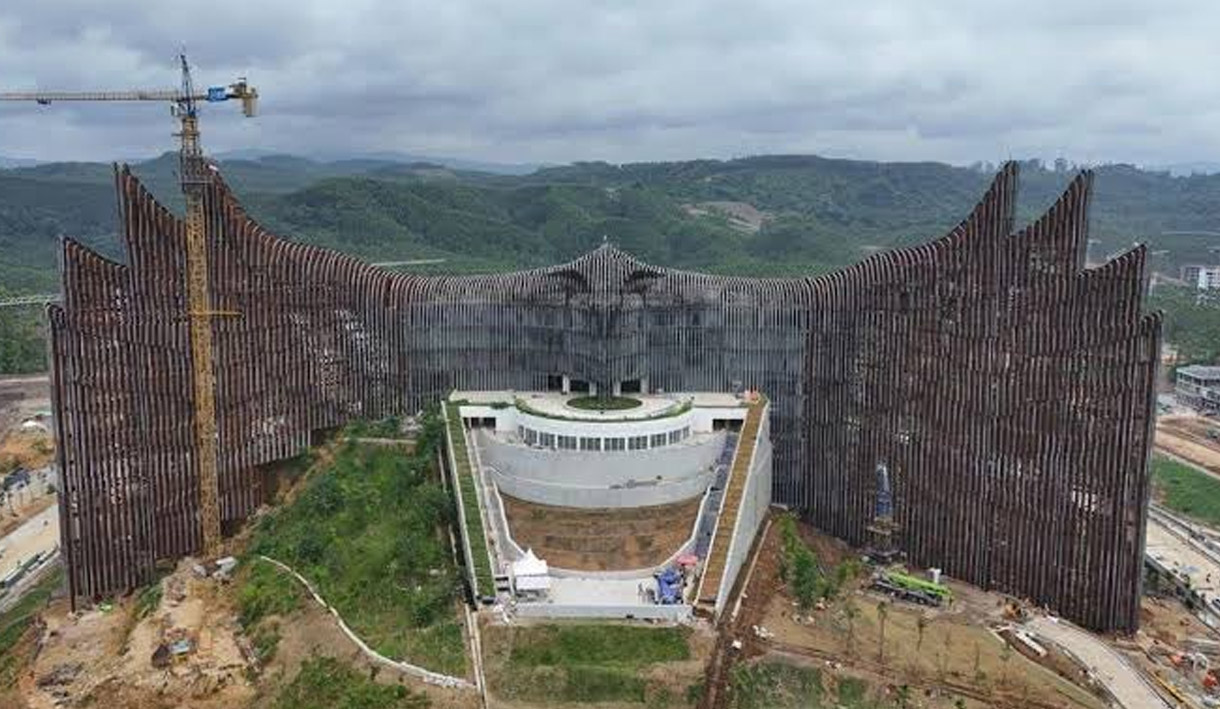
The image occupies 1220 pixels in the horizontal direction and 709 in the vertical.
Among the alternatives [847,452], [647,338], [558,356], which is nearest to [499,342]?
[558,356]

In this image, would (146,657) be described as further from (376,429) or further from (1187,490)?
(1187,490)

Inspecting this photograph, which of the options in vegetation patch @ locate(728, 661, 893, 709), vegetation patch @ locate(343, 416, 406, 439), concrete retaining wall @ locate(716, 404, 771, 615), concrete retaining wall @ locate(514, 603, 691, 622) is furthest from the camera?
vegetation patch @ locate(343, 416, 406, 439)

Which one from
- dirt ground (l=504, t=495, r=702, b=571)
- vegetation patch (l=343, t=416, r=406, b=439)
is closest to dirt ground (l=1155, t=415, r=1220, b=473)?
dirt ground (l=504, t=495, r=702, b=571)

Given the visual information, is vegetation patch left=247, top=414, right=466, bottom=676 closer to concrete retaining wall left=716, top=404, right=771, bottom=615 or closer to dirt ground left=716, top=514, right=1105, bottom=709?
concrete retaining wall left=716, top=404, right=771, bottom=615

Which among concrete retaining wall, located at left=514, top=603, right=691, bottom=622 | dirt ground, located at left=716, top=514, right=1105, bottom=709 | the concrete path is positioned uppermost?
concrete retaining wall, located at left=514, top=603, right=691, bottom=622

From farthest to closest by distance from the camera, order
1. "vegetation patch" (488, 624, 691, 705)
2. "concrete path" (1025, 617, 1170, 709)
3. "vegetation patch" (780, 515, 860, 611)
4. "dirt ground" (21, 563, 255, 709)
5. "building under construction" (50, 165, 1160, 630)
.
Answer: "building under construction" (50, 165, 1160, 630) < "vegetation patch" (780, 515, 860, 611) < "concrete path" (1025, 617, 1170, 709) < "dirt ground" (21, 563, 255, 709) < "vegetation patch" (488, 624, 691, 705)

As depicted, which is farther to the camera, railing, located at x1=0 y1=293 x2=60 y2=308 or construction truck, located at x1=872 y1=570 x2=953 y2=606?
railing, located at x1=0 y1=293 x2=60 y2=308

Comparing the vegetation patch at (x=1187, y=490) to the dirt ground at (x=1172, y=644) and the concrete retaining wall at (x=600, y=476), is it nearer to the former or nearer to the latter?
Result: the dirt ground at (x=1172, y=644)

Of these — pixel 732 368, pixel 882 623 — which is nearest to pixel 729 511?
pixel 882 623
